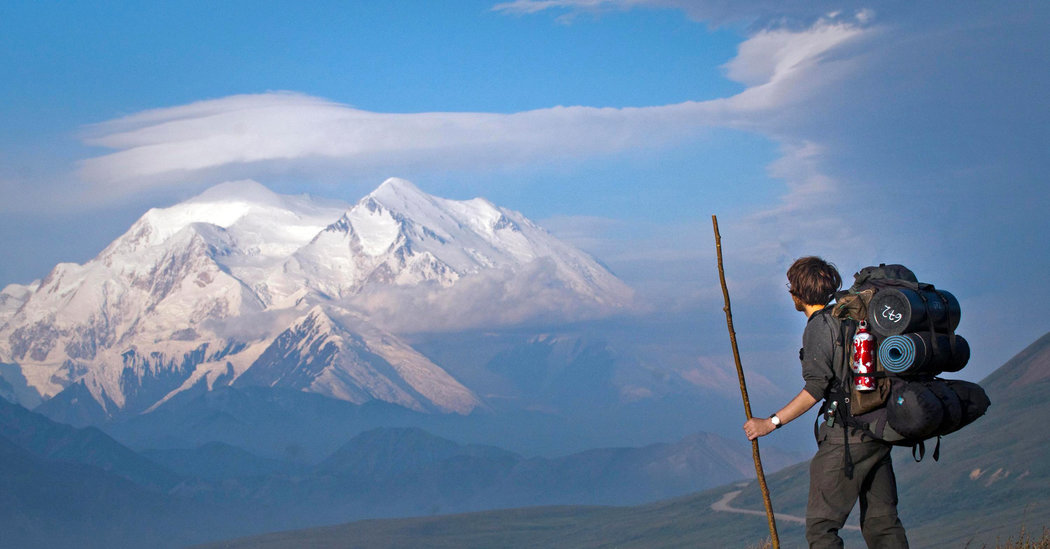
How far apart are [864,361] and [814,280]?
49.5 inches

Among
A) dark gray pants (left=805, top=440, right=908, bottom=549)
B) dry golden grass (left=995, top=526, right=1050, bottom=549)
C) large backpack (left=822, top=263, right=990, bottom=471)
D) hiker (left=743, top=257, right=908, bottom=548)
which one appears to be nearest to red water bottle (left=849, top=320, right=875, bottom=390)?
large backpack (left=822, top=263, right=990, bottom=471)

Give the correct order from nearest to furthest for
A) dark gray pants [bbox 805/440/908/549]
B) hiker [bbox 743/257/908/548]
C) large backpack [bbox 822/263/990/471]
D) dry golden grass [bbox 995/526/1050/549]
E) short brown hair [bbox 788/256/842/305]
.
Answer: large backpack [bbox 822/263/990/471], hiker [bbox 743/257/908/548], dark gray pants [bbox 805/440/908/549], short brown hair [bbox 788/256/842/305], dry golden grass [bbox 995/526/1050/549]

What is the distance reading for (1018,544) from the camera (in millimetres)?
14281

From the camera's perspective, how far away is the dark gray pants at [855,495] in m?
11.6

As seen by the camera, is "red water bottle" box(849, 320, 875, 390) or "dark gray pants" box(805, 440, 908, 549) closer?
"red water bottle" box(849, 320, 875, 390)

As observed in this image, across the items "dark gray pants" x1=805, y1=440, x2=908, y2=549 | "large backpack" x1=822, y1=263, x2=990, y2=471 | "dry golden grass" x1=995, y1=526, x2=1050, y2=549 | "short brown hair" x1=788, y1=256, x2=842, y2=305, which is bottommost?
"dry golden grass" x1=995, y1=526, x2=1050, y2=549

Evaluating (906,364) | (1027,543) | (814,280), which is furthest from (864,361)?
(1027,543)

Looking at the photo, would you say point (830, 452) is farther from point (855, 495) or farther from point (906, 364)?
point (906, 364)

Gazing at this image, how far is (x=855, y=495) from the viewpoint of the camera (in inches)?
462

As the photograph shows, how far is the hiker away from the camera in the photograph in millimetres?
11529

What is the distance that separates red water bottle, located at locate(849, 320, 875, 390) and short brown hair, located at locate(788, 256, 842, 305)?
0.87 m

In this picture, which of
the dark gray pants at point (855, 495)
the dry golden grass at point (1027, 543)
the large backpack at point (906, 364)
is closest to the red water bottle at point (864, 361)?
the large backpack at point (906, 364)

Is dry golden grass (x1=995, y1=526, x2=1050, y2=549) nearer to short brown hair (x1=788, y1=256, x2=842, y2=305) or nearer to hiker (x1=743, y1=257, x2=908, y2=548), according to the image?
hiker (x1=743, y1=257, x2=908, y2=548)

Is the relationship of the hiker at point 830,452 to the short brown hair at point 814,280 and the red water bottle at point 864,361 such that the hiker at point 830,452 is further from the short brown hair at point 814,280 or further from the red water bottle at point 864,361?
the red water bottle at point 864,361
